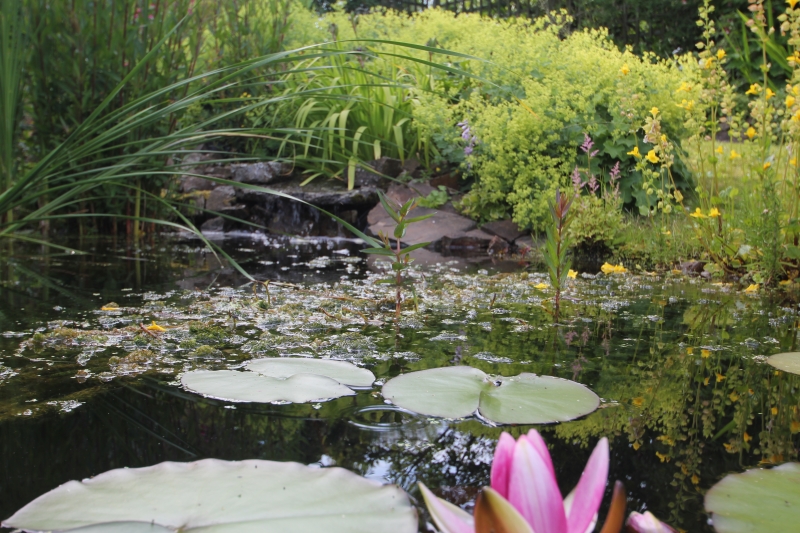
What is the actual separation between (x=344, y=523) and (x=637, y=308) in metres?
1.76

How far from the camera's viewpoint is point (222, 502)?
0.77 m

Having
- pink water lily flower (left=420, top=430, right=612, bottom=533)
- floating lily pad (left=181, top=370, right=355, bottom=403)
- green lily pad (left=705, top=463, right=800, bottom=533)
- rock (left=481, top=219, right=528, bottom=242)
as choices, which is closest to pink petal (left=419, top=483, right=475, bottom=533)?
pink water lily flower (left=420, top=430, right=612, bottom=533)

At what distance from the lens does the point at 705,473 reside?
2.98ft

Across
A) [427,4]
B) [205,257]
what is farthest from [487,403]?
[427,4]

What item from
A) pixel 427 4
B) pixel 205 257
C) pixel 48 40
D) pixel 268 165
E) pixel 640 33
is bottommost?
pixel 205 257

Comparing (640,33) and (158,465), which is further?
(640,33)

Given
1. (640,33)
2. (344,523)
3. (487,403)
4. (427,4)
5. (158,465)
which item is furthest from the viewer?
(427,4)

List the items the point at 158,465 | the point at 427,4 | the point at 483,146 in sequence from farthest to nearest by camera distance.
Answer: the point at 427,4
the point at 483,146
the point at 158,465

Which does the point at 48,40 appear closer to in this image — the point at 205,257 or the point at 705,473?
the point at 205,257

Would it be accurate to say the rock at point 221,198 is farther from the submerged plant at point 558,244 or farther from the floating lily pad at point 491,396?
the floating lily pad at point 491,396

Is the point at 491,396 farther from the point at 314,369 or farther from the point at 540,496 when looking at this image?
the point at 540,496

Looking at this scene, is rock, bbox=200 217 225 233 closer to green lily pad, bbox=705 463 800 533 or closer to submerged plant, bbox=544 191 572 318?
submerged plant, bbox=544 191 572 318

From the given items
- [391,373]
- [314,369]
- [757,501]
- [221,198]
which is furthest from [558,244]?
[221,198]

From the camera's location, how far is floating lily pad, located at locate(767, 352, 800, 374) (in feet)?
4.67
